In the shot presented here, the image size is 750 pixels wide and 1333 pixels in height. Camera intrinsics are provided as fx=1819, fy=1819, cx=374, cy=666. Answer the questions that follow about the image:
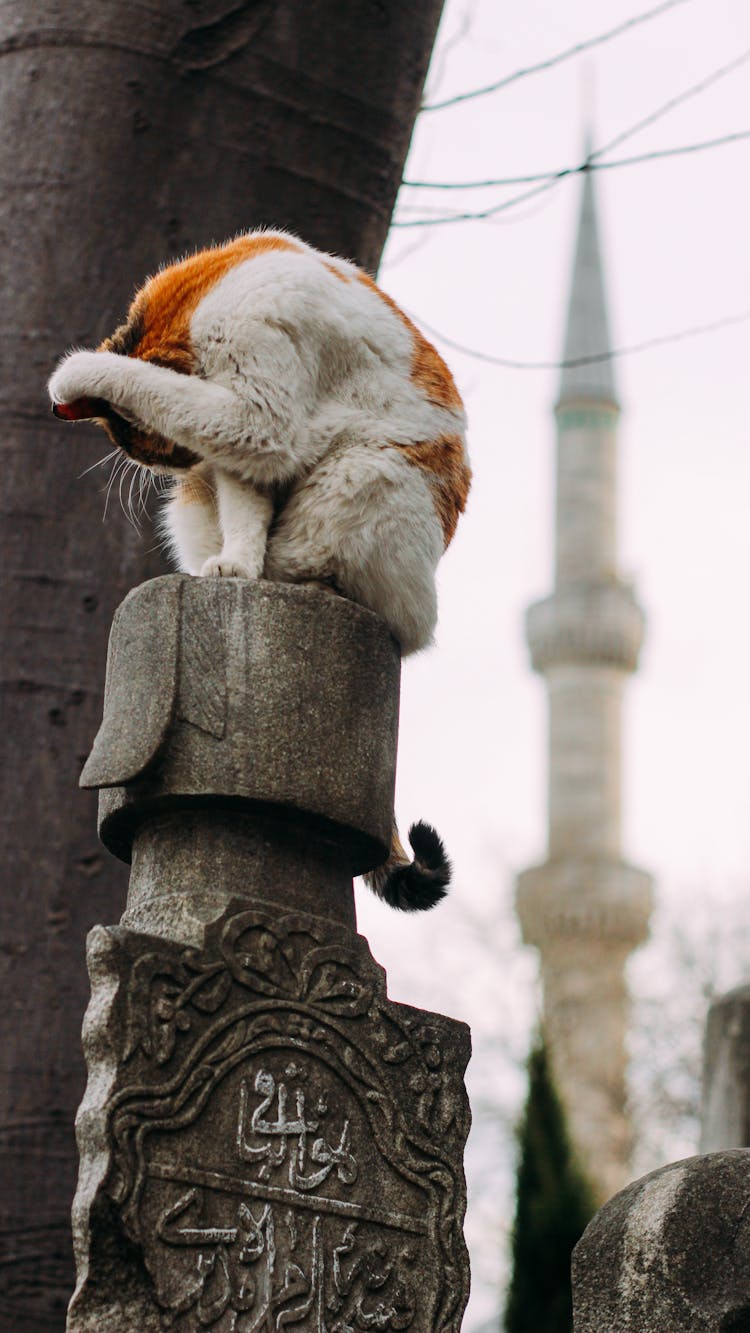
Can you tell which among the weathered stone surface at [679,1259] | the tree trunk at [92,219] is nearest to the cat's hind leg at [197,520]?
the tree trunk at [92,219]

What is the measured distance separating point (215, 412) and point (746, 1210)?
1.54m

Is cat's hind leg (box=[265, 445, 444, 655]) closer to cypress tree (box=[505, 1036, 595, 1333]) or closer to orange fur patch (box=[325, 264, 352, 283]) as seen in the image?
orange fur patch (box=[325, 264, 352, 283])

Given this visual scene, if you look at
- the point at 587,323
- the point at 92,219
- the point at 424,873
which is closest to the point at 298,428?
the point at 424,873

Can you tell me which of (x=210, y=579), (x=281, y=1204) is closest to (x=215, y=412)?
(x=210, y=579)

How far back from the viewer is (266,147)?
4.73 metres

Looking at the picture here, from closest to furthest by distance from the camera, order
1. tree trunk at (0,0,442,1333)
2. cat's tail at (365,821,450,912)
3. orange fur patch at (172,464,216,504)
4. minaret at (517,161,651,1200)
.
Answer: cat's tail at (365,821,450,912) < orange fur patch at (172,464,216,504) < tree trunk at (0,0,442,1333) < minaret at (517,161,651,1200)

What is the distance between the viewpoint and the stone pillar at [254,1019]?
2594 mm

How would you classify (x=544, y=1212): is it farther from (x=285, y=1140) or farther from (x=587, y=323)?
(x=587, y=323)

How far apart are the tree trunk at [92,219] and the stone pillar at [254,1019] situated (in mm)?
1158

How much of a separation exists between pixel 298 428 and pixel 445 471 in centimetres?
33

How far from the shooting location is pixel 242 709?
2893mm

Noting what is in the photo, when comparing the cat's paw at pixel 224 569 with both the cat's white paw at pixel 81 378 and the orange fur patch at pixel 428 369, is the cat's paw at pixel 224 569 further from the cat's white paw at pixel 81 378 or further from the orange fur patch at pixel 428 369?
the orange fur patch at pixel 428 369

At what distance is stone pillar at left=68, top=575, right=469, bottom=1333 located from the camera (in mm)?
Answer: 2594

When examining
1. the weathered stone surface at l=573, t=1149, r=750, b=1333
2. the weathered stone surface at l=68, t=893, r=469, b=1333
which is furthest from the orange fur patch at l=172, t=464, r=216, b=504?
the weathered stone surface at l=573, t=1149, r=750, b=1333
